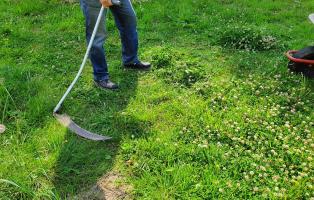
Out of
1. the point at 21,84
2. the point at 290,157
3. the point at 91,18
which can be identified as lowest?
the point at 290,157

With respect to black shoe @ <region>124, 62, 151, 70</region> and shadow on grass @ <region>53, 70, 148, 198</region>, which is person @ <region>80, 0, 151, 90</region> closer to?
black shoe @ <region>124, 62, 151, 70</region>

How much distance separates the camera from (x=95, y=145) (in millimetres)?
4871

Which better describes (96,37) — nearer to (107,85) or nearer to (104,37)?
(104,37)

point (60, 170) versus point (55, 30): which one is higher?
point (55, 30)

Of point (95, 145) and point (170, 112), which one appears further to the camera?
point (170, 112)

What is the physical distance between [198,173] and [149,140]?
0.79 m

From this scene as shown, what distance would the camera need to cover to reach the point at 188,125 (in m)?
5.11

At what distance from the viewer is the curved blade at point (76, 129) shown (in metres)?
4.93

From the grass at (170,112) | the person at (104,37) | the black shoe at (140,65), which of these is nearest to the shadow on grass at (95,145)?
the grass at (170,112)

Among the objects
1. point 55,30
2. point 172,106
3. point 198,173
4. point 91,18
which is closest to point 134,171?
point 198,173

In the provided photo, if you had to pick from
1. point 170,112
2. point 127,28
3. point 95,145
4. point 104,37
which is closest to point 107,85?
point 104,37

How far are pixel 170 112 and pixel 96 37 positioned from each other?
4.96 ft

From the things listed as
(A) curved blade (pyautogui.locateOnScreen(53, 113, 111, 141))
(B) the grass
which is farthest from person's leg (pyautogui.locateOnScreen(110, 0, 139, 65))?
(A) curved blade (pyautogui.locateOnScreen(53, 113, 111, 141))

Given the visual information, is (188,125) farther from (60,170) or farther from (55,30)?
(55,30)
